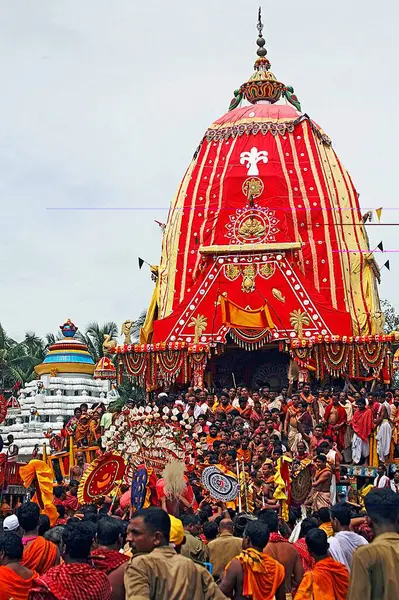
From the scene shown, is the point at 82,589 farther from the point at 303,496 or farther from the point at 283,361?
the point at 283,361

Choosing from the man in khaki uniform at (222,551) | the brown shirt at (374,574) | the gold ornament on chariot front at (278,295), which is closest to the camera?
the brown shirt at (374,574)

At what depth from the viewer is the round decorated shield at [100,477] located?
12.8m

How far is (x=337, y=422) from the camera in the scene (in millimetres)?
20281

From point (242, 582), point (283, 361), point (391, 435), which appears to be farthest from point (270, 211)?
point (242, 582)

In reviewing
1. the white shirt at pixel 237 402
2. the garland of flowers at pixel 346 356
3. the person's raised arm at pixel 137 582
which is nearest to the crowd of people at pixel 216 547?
the person's raised arm at pixel 137 582

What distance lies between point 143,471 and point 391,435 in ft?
33.4

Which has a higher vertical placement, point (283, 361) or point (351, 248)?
point (351, 248)

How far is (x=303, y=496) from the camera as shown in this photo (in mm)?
15742

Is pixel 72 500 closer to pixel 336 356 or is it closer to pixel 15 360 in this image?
pixel 336 356

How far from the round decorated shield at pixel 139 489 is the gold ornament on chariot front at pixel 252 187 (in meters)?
21.2

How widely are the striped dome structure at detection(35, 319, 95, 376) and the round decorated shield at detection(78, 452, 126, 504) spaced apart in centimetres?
1940

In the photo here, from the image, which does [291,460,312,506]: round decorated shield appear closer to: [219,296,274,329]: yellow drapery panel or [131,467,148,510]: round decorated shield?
[131,467,148,510]: round decorated shield

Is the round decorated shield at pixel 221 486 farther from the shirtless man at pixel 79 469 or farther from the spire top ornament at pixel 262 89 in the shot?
the spire top ornament at pixel 262 89

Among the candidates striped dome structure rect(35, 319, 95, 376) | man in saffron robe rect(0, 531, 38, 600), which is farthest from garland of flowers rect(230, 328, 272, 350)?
man in saffron robe rect(0, 531, 38, 600)
